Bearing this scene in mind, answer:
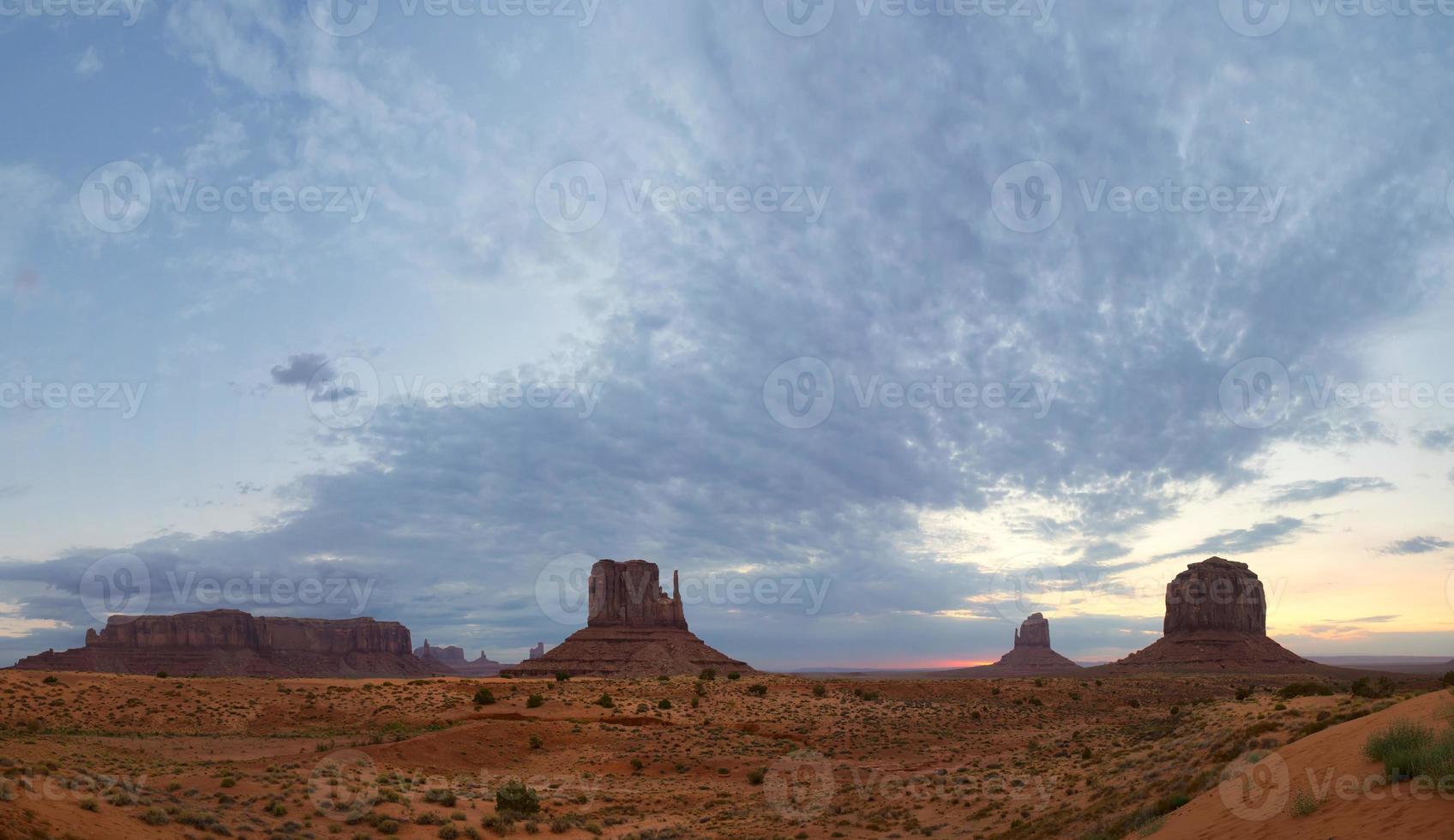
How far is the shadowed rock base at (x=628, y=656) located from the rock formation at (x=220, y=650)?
5241 centimetres

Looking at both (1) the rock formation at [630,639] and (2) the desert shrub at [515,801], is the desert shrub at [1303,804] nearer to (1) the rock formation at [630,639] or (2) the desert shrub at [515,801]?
(2) the desert shrub at [515,801]

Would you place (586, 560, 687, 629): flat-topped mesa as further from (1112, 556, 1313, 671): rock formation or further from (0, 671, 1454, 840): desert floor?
(1112, 556, 1313, 671): rock formation

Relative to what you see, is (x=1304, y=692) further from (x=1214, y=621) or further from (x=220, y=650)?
(x=220, y=650)

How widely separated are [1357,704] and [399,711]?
171ft

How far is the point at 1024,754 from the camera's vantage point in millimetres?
38031

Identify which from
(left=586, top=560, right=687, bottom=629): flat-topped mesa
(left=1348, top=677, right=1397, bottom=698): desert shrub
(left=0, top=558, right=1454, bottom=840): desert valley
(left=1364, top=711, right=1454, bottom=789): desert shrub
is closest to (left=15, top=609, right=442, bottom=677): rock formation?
(left=586, top=560, right=687, bottom=629): flat-topped mesa

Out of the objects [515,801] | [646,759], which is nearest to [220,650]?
[646,759]

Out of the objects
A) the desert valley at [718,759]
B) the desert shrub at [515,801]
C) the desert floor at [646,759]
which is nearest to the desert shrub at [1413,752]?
the desert valley at [718,759]

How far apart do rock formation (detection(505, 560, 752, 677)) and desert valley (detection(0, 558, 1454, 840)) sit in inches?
1063

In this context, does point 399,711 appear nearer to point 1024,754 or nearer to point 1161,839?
point 1024,754

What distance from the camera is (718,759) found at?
41469 mm

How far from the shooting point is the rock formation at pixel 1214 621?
405ft

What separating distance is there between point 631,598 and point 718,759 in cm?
8975

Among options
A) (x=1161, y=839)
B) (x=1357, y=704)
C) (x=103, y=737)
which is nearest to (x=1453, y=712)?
(x=1161, y=839)
